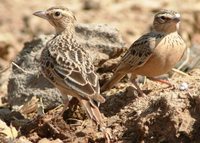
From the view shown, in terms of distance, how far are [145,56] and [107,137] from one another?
164cm

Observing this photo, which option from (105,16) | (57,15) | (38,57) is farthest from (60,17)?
(105,16)

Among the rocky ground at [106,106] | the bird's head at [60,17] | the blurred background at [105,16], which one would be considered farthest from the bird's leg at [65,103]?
the blurred background at [105,16]

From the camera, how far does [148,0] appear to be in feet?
57.5

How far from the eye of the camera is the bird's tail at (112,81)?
10.8 metres

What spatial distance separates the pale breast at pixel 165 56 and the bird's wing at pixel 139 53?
0.21 feet

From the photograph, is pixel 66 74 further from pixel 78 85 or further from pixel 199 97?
pixel 199 97

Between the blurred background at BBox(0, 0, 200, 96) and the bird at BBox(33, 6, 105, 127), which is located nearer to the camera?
the bird at BBox(33, 6, 105, 127)

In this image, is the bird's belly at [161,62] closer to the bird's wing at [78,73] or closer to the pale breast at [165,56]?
the pale breast at [165,56]

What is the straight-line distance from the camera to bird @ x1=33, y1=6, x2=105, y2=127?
9.27 meters

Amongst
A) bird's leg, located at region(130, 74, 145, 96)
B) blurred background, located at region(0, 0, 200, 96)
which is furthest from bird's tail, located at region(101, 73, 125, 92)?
blurred background, located at region(0, 0, 200, 96)

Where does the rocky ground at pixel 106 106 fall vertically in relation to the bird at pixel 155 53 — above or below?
below

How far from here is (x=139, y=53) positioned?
1055 cm

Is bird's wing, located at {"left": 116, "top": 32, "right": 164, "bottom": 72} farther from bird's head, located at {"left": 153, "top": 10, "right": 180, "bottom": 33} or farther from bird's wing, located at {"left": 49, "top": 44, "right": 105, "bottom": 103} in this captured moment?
bird's wing, located at {"left": 49, "top": 44, "right": 105, "bottom": 103}

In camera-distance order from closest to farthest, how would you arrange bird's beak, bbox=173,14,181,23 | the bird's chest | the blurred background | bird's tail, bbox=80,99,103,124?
bird's tail, bbox=80,99,103,124
the bird's chest
bird's beak, bbox=173,14,181,23
the blurred background
